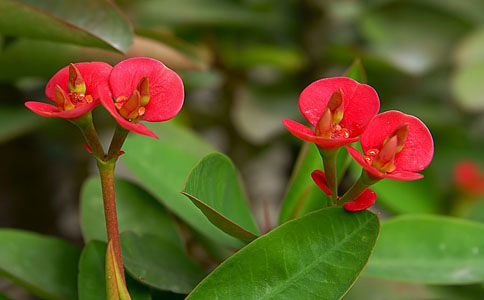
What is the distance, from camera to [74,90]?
45 centimetres

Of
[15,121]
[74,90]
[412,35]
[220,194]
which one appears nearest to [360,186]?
[220,194]

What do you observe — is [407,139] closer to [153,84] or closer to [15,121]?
[153,84]

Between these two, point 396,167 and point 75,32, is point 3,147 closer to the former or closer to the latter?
point 75,32

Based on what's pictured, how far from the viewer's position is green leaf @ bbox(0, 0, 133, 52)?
637 mm

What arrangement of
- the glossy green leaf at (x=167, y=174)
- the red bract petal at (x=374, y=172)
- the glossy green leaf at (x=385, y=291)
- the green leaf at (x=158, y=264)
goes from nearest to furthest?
the red bract petal at (x=374, y=172) < the green leaf at (x=158, y=264) < the glossy green leaf at (x=167, y=174) < the glossy green leaf at (x=385, y=291)

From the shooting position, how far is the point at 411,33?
1329 mm

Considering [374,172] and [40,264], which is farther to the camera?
[40,264]

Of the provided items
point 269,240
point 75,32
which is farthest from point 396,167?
point 75,32

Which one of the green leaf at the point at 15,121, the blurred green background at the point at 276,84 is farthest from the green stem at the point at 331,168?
the green leaf at the point at 15,121

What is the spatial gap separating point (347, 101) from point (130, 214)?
32 cm

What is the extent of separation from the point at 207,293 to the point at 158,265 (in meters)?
0.10

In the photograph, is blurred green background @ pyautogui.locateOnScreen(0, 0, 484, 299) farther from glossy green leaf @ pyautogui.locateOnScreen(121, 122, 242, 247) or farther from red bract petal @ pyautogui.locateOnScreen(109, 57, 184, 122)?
red bract petal @ pyautogui.locateOnScreen(109, 57, 184, 122)

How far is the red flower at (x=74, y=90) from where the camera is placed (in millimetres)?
425

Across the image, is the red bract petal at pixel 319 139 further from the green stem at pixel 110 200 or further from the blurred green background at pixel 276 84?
the blurred green background at pixel 276 84
